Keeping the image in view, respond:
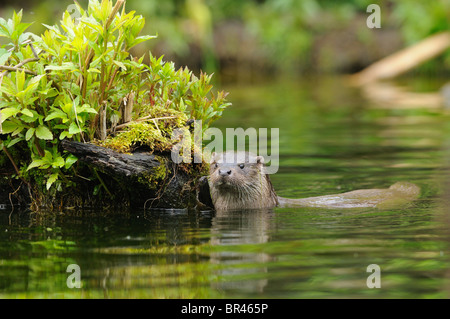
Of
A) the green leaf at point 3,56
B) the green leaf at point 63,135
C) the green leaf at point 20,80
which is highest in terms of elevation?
the green leaf at point 3,56

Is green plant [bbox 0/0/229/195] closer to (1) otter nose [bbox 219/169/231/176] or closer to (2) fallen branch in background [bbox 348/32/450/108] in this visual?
(1) otter nose [bbox 219/169/231/176]

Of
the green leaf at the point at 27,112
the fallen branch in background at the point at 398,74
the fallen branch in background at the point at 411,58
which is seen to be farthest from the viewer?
the fallen branch in background at the point at 411,58

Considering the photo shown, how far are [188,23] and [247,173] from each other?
15.3 m

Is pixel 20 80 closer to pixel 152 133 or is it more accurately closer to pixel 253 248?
pixel 152 133

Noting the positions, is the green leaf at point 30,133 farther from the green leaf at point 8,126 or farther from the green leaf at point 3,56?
the green leaf at point 3,56

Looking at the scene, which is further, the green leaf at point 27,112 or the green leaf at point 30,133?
the green leaf at point 30,133

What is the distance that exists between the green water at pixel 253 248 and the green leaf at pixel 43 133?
0.62 m

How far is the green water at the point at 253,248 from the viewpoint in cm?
354

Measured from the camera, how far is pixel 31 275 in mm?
3787

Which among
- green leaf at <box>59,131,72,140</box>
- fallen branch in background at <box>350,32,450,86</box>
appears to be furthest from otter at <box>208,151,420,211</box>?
fallen branch in background at <box>350,32,450,86</box>

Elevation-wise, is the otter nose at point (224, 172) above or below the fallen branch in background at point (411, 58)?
below

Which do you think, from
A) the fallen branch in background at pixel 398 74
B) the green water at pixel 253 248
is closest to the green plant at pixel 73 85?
the green water at pixel 253 248

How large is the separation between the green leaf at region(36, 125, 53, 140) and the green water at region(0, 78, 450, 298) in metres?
0.62
